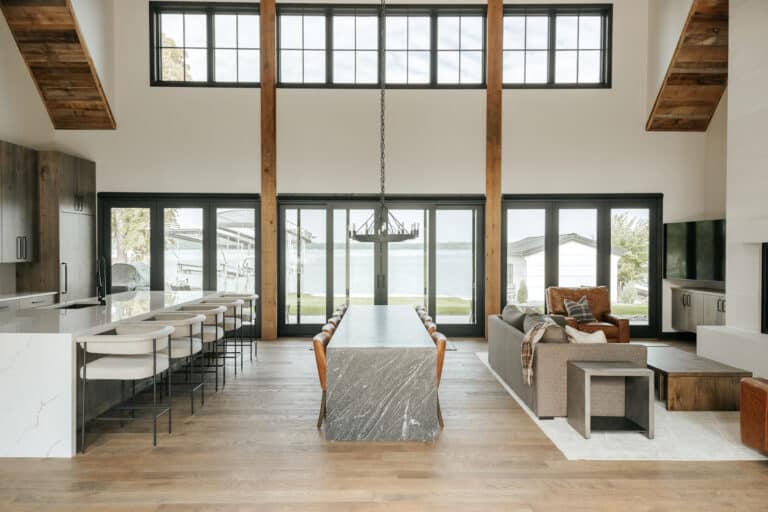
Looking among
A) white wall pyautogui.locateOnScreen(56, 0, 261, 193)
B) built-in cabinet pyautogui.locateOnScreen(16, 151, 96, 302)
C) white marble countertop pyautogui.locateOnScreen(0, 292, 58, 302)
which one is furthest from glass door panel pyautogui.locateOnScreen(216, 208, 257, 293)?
white marble countertop pyautogui.locateOnScreen(0, 292, 58, 302)

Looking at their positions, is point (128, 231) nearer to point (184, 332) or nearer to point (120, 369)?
point (184, 332)

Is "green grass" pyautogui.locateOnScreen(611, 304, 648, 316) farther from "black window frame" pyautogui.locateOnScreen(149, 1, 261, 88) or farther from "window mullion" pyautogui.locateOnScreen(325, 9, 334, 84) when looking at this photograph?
"black window frame" pyautogui.locateOnScreen(149, 1, 261, 88)

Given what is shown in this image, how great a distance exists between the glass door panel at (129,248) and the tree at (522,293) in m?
5.99

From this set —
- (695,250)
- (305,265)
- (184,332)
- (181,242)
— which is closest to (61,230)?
(181,242)

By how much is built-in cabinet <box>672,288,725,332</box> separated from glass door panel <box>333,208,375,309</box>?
486cm

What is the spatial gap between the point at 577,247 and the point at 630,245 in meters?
0.86

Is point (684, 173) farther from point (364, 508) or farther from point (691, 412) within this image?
point (364, 508)

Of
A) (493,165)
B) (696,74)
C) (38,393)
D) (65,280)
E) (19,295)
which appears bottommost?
(38,393)

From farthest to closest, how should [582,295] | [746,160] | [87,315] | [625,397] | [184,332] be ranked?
[582,295]
[746,160]
[184,332]
[87,315]
[625,397]

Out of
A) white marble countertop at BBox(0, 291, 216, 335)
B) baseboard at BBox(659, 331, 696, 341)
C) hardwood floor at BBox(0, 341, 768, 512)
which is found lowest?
hardwood floor at BBox(0, 341, 768, 512)

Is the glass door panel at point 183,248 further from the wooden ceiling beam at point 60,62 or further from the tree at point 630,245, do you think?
the tree at point 630,245

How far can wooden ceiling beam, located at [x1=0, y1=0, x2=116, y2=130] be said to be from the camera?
6676 mm

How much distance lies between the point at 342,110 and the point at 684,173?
559 cm

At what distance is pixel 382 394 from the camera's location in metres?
3.94
